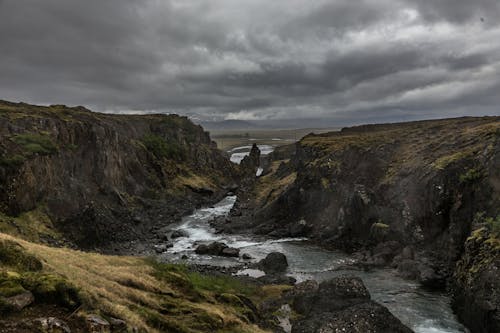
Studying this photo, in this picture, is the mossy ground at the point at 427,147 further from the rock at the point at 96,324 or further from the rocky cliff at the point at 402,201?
the rock at the point at 96,324

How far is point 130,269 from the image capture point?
29938mm

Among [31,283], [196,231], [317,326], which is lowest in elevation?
[196,231]

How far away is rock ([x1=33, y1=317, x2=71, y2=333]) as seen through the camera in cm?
1530

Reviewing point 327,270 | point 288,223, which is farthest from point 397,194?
point 288,223

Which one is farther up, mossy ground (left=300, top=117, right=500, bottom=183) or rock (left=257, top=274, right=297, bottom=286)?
mossy ground (left=300, top=117, right=500, bottom=183)

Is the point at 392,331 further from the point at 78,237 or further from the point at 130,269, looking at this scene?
the point at 78,237

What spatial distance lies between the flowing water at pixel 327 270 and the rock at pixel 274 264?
4.00ft

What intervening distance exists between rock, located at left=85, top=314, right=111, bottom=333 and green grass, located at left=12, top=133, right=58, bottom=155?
173ft

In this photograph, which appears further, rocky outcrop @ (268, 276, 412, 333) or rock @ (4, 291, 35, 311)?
rocky outcrop @ (268, 276, 412, 333)

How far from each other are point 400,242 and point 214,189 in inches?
3214

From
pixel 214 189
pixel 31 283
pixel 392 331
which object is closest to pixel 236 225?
pixel 214 189

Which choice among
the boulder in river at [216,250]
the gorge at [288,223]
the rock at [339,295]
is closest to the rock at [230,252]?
the boulder in river at [216,250]

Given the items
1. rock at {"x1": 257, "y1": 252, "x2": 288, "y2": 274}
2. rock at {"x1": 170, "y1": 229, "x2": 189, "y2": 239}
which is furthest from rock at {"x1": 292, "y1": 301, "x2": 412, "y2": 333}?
rock at {"x1": 170, "y1": 229, "x2": 189, "y2": 239}

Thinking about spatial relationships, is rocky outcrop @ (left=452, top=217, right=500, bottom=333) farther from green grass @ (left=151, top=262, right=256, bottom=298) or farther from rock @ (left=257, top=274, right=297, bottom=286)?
green grass @ (left=151, top=262, right=256, bottom=298)
